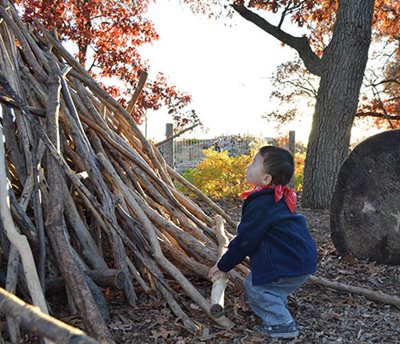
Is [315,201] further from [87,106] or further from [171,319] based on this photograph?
[171,319]

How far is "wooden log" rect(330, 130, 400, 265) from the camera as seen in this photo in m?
5.08

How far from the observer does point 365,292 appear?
13.5 feet

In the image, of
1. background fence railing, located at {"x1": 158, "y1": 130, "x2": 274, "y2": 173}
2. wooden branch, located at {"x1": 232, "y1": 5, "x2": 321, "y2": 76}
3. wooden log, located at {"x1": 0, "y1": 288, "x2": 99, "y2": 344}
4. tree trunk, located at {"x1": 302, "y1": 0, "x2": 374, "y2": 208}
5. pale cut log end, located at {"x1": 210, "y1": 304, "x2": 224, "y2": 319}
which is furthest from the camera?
background fence railing, located at {"x1": 158, "y1": 130, "x2": 274, "y2": 173}

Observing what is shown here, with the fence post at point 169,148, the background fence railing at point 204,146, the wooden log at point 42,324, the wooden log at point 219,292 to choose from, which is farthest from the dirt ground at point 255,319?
the background fence railing at point 204,146

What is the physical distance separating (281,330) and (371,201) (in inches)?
86.7

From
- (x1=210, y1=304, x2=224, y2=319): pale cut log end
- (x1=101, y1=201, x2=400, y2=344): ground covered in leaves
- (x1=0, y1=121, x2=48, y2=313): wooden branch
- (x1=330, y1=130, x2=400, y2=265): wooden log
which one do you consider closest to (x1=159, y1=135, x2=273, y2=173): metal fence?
(x1=330, y1=130, x2=400, y2=265): wooden log

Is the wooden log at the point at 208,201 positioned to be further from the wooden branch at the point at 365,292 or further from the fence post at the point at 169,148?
the fence post at the point at 169,148

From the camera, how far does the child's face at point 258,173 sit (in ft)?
11.1

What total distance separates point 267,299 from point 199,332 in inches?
17.7

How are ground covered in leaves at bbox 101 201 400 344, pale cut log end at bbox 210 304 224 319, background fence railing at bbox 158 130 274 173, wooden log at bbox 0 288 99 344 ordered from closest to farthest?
wooden log at bbox 0 288 99 344 → pale cut log end at bbox 210 304 224 319 → ground covered in leaves at bbox 101 201 400 344 → background fence railing at bbox 158 130 274 173

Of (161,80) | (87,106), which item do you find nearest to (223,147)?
(161,80)

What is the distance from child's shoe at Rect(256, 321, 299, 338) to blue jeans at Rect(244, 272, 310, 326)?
21 millimetres

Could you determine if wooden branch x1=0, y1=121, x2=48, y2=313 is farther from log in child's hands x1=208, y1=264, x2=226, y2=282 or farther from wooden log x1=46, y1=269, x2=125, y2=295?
log in child's hands x1=208, y1=264, x2=226, y2=282

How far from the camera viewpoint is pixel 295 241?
11.0 feet
